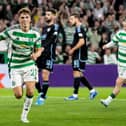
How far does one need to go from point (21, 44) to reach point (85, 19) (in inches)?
493

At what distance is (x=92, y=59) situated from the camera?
22344mm

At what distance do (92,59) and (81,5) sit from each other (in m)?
3.24

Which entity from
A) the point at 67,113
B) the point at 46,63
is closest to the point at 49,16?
the point at 46,63

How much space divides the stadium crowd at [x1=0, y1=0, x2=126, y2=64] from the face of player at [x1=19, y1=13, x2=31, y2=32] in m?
10.2

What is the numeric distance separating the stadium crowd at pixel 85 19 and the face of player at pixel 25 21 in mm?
10211

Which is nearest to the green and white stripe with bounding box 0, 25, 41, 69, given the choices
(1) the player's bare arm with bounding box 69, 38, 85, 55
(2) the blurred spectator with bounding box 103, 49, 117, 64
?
(1) the player's bare arm with bounding box 69, 38, 85, 55

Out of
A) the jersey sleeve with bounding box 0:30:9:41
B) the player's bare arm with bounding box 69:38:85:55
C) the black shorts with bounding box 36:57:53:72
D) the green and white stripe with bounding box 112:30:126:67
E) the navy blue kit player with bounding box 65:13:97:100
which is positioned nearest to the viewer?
the jersey sleeve with bounding box 0:30:9:41

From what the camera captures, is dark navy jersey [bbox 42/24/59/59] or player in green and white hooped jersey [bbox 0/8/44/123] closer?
player in green and white hooped jersey [bbox 0/8/44/123]

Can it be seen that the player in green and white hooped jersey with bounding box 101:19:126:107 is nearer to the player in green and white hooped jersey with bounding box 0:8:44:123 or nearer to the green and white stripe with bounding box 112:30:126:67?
the green and white stripe with bounding box 112:30:126:67

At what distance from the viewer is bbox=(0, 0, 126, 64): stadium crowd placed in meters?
22.5

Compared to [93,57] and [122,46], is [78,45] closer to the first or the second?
[122,46]

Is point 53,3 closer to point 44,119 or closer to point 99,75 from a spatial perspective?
point 99,75

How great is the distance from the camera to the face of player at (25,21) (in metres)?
11.2

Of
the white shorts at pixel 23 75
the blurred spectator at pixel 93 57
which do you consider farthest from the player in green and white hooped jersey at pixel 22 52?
the blurred spectator at pixel 93 57
